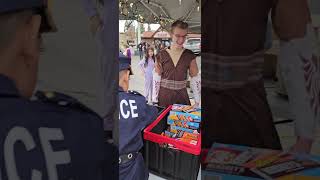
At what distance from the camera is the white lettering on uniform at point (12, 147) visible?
0.96 m

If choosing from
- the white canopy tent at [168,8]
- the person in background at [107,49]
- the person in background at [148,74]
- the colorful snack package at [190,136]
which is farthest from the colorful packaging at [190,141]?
the person in background at [107,49]

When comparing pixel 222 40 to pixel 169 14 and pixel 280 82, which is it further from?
pixel 169 14

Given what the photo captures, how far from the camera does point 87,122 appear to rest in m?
1.25

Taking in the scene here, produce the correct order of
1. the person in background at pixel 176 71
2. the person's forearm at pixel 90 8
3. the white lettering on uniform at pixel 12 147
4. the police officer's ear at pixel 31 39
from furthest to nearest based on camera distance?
1. the person in background at pixel 176 71
2. the person's forearm at pixel 90 8
3. the police officer's ear at pixel 31 39
4. the white lettering on uniform at pixel 12 147

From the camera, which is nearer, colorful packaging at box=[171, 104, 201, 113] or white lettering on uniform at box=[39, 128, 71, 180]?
white lettering on uniform at box=[39, 128, 71, 180]

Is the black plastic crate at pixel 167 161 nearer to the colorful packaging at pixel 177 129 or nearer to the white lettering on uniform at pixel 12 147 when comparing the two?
the colorful packaging at pixel 177 129

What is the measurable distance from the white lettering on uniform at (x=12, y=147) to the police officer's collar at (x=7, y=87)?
3.5 inches

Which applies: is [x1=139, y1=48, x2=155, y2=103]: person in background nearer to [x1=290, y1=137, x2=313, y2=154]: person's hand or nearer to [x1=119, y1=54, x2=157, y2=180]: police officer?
[x1=119, y1=54, x2=157, y2=180]: police officer

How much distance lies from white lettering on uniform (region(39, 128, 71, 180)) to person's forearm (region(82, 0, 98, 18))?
16.1 inches

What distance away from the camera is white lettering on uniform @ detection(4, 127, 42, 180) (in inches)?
37.8

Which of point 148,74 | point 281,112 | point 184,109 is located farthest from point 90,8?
point 148,74

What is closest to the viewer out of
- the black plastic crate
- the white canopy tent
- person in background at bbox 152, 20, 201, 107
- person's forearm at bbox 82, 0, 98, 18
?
person's forearm at bbox 82, 0, 98, 18

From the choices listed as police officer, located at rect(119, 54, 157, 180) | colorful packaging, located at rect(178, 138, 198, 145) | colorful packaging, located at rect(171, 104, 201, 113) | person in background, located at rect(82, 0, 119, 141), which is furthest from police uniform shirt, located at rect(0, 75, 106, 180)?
colorful packaging, located at rect(171, 104, 201, 113)

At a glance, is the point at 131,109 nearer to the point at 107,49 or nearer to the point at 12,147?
the point at 107,49
